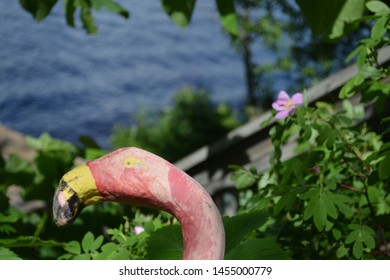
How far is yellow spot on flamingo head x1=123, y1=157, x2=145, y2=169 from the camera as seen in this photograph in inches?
45.3

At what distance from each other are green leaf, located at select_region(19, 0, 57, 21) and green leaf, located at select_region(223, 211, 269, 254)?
1462mm

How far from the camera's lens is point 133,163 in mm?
1153

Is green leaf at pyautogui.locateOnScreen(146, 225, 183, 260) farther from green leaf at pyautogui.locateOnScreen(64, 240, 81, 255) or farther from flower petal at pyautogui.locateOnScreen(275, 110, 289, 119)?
flower petal at pyautogui.locateOnScreen(275, 110, 289, 119)

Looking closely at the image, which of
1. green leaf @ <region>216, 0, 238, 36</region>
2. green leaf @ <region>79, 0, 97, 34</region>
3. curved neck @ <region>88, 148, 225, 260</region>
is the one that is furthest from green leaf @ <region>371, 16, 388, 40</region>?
green leaf @ <region>79, 0, 97, 34</region>

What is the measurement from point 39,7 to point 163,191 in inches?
69.0

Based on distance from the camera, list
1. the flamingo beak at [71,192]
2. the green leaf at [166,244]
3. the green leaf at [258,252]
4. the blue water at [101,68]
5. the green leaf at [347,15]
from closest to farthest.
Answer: the flamingo beak at [71,192]
the green leaf at [258,252]
the green leaf at [166,244]
the green leaf at [347,15]
the blue water at [101,68]

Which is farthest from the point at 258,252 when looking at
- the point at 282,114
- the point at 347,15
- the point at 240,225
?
the point at 347,15

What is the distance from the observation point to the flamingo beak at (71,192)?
1.15m

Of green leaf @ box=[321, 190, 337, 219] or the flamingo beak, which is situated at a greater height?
the flamingo beak

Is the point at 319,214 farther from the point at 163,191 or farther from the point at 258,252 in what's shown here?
A: the point at 163,191

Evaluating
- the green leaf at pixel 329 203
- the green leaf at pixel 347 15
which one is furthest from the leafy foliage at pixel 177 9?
the green leaf at pixel 329 203

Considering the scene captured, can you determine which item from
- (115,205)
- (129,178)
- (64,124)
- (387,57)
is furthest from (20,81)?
(129,178)

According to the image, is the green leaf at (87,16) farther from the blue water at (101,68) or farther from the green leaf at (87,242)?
the blue water at (101,68)

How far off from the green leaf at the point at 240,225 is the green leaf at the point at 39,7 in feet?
4.80
